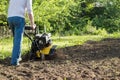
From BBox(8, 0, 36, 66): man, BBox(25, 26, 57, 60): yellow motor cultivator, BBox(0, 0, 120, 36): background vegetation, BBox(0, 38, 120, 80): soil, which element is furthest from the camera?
BBox(0, 0, 120, 36): background vegetation

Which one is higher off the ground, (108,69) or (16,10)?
(16,10)

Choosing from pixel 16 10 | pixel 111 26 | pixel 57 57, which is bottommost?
pixel 111 26

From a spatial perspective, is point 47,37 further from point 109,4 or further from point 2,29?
point 109,4

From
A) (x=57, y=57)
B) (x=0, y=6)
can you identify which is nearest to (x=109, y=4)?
(x=0, y=6)

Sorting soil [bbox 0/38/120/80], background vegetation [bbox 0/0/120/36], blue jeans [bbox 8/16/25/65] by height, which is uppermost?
blue jeans [bbox 8/16/25/65]

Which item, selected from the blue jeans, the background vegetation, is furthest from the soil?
the background vegetation

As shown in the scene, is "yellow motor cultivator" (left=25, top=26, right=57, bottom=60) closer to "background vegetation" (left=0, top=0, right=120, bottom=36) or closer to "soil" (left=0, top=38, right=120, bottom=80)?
"soil" (left=0, top=38, right=120, bottom=80)

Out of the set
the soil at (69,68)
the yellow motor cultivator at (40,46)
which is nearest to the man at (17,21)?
the soil at (69,68)

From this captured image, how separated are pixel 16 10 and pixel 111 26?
21.9 m

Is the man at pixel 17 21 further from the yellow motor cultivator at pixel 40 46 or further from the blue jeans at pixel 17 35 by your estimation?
the yellow motor cultivator at pixel 40 46

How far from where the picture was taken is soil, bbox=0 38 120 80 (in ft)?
25.3

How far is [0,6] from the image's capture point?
15562 mm

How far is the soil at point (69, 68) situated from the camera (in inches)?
304

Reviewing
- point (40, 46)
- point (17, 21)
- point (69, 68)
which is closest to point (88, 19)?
point (40, 46)
